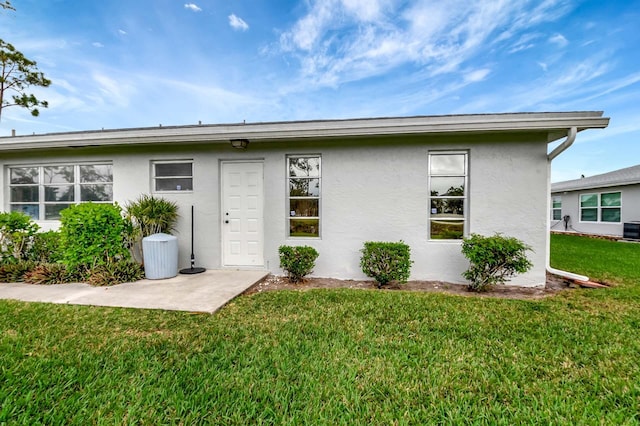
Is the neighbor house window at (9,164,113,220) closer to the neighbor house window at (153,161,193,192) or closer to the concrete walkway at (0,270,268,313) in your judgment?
the neighbor house window at (153,161,193,192)

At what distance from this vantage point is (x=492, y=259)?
473 cm

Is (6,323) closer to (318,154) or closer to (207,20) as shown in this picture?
(318,154)

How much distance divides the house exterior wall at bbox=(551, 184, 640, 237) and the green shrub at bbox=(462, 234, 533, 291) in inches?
490

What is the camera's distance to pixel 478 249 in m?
4.78

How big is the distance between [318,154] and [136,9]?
7.96m

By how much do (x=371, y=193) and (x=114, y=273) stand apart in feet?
17.0

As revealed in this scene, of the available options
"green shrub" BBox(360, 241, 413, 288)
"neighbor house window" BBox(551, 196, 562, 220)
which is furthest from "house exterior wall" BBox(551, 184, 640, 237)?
"green shrub" BBox(360, 241, 413, 288)

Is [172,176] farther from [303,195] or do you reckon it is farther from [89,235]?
[303,195]

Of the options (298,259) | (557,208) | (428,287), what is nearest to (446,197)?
(428,287)

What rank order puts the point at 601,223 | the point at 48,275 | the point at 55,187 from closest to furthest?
the point at 48,275 < the point at 55,187 < the point at 601,223

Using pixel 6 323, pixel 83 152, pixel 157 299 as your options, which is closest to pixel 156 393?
pixel 157 299

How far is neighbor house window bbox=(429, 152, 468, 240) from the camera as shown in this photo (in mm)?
5578

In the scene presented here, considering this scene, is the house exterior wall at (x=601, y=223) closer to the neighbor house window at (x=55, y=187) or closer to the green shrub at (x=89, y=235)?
the green shrub at (x=89, y=235)

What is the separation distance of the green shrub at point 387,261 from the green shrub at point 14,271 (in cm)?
662
